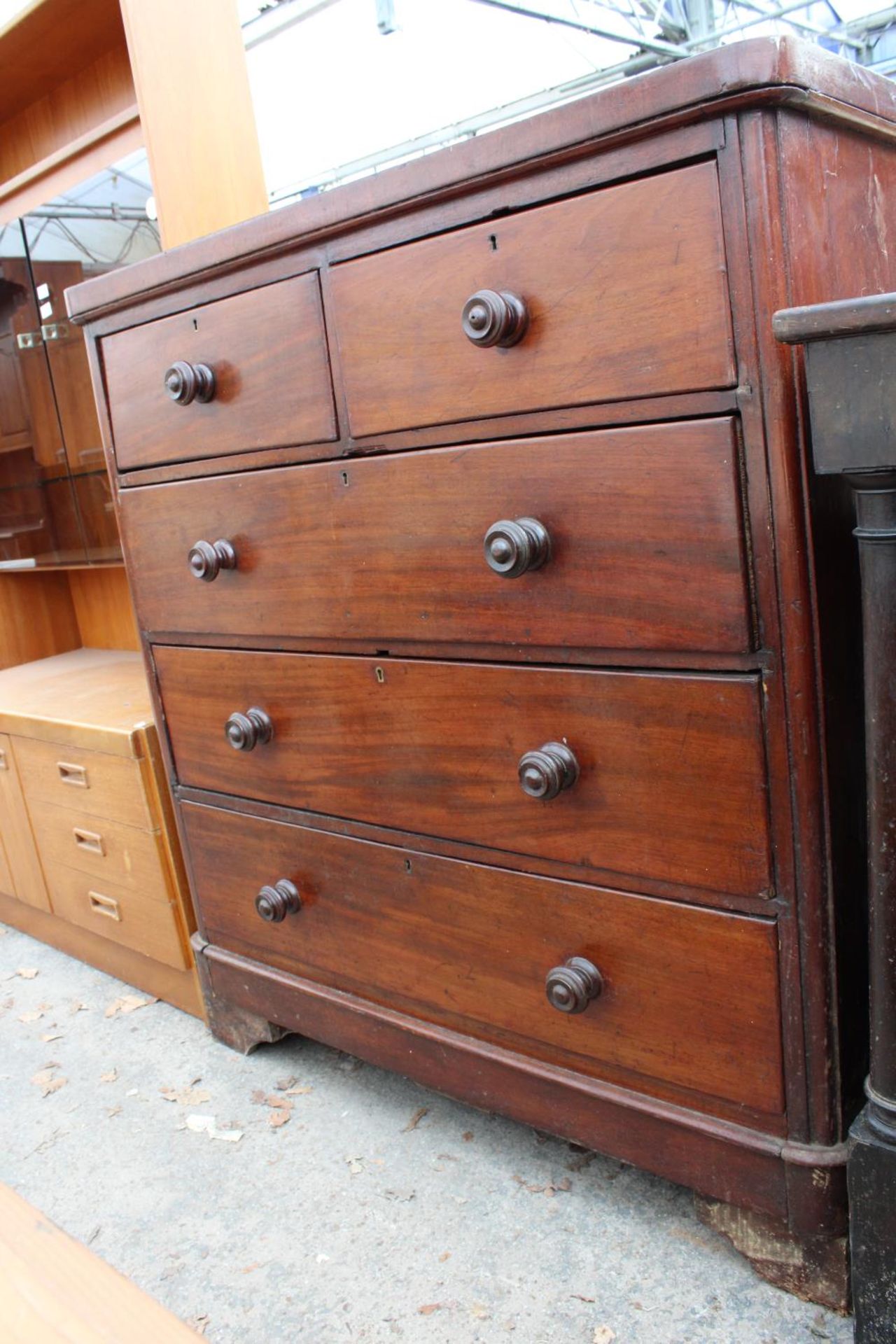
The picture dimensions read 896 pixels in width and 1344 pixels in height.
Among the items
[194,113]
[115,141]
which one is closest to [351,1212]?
[194,113]

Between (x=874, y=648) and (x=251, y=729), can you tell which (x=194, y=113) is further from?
(x=874, y=648)

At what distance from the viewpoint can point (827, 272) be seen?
38.9 inches

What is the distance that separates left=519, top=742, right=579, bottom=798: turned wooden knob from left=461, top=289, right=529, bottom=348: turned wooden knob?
438 millimetres

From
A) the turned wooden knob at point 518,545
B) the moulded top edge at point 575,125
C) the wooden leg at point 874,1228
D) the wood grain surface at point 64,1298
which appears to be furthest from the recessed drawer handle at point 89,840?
the wooden leg at point 874,1228

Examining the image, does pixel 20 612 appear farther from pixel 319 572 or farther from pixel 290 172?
pixel 290 172

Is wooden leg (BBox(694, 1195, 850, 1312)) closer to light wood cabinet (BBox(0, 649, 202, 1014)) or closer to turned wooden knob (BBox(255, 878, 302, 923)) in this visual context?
turned wooden knob (BBox(255, 878, 302, 923))

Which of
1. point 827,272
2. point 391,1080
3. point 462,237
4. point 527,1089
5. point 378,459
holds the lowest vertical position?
point 391,1080

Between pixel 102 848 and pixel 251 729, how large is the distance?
660 mm

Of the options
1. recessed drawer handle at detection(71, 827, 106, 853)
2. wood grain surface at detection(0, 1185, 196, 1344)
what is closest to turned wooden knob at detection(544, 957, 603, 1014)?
wood grain surface at detection(0, 1185, 196, 1344)

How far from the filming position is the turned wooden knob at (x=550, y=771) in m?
1.15

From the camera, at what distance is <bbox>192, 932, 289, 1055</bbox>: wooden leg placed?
1752mm

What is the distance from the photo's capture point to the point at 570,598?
3.68 ft

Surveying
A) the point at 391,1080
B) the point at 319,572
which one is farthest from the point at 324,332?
the point at 391,1080

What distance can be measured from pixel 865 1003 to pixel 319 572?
0.83 metres
